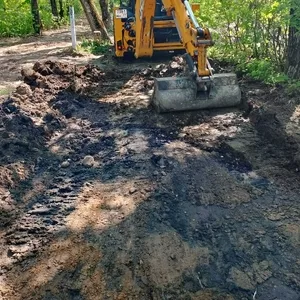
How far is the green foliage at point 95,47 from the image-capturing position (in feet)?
42.1

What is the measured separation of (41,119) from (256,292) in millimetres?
4618

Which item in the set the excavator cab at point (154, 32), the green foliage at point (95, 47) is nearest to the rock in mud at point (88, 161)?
the excavator cab at point (154, 32)

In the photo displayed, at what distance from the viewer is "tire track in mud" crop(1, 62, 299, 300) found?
3.57 meters

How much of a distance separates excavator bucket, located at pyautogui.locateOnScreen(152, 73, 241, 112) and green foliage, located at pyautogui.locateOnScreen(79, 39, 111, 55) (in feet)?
20.1

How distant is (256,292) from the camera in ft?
11.3

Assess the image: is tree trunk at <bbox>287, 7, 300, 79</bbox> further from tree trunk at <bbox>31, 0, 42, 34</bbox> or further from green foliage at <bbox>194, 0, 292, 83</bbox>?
tree trunk at <bbox>31, 0, 42, 34</bbox>

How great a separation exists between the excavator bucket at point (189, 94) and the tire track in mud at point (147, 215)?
0.22m

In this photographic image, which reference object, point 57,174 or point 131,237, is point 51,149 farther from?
point 131,237

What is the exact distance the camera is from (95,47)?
42.9 feet

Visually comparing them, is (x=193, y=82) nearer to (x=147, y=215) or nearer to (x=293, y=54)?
(x=293, y=54)

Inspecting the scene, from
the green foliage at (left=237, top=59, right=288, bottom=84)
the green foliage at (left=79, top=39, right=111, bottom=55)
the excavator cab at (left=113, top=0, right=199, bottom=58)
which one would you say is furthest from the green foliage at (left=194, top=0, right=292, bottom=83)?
the green foliage at (left=79, top=39, right=111, bottom=55)

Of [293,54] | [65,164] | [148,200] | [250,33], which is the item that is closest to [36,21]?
[250,33]

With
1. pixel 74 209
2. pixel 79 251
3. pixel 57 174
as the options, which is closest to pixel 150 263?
pixel 79 251

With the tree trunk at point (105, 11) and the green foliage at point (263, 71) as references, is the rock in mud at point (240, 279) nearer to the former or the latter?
the green foliage at point (263, 71)
